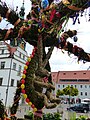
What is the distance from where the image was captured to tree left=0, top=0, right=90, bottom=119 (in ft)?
13.1

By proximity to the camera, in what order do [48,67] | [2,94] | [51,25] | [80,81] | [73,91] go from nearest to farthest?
[51,25], [48,67], [2,94], [73,91], [80,81]

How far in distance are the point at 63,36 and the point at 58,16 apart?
0.59 metres

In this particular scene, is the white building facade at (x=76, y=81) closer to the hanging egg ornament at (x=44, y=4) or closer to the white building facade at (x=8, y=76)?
the white building facade at (x=8, y=76)

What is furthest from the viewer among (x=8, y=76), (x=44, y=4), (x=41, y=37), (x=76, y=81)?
(x=76, y=81)

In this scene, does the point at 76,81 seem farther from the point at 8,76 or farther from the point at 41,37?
A: the point at 41,37

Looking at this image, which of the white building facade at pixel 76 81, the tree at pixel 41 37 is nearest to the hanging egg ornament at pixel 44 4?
the tree at pixel 41 37

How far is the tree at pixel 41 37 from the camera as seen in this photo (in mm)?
3994

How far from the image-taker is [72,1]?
3.91 m

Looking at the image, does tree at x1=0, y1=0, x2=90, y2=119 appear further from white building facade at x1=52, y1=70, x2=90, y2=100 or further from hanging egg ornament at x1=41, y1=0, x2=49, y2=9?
white building facade at x1=52, y1=70, x2=90, y2=100

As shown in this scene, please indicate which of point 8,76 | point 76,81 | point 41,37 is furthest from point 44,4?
point 76,81

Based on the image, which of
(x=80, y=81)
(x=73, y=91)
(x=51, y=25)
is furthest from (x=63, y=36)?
(x=80, y=81)

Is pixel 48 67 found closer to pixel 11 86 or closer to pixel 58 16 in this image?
pixel 58 16

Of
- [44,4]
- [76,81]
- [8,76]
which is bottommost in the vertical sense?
[44,4]

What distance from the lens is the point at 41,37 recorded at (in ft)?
14.3
